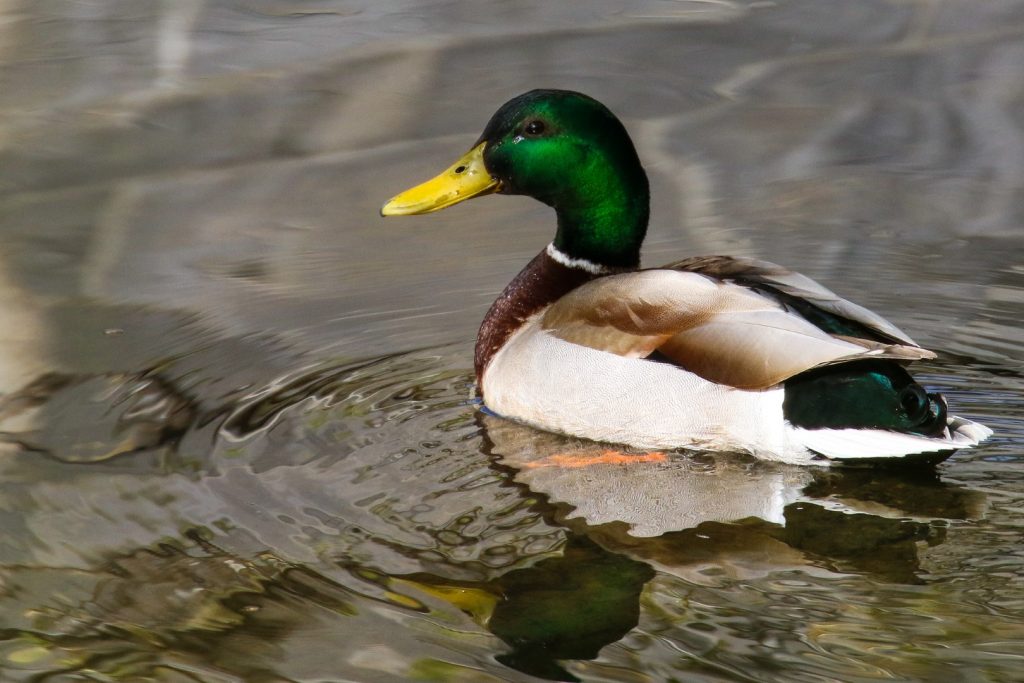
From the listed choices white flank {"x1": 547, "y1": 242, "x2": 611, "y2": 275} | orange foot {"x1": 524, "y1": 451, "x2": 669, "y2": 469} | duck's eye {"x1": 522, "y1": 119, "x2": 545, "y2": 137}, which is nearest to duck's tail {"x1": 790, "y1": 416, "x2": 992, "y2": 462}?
orange foot {"x1": 524, "y1": 451, "x2": 669, "y2": 469}

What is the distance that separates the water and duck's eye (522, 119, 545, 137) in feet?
3.02

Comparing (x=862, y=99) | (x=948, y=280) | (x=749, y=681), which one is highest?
(x=862, y=99)

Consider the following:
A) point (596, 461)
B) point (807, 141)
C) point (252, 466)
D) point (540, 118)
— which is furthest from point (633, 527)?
point (807, 141)

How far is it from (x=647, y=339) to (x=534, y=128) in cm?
90

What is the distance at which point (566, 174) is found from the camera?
17.6ft

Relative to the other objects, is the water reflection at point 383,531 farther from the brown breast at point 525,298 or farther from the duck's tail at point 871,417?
the brown breast at point 525,298

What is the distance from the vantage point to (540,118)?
532cm

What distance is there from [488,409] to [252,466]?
0.89m

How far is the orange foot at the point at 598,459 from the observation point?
494cm

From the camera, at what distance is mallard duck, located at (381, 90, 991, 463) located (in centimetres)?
468

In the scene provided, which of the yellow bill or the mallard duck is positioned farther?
the yellow bill

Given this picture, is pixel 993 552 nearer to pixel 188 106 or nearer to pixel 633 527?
pixel 633 527

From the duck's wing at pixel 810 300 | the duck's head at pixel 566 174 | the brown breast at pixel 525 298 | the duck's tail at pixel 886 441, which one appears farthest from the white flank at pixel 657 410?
the duck's head at pixel 566 174

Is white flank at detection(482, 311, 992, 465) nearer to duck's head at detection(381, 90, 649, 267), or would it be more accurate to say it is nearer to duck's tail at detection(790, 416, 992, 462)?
Result: duck's tail at detection(790, 416, 992, 462)
